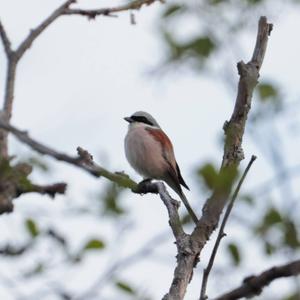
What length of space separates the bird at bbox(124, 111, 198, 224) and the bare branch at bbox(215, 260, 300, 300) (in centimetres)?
640

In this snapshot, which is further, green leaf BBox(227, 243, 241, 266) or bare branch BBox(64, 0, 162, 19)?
bare branch BBox(64, 0, 162, 19)

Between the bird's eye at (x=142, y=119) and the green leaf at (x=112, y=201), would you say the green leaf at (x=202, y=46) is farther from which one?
the bird's eye at (x=142, y=119)

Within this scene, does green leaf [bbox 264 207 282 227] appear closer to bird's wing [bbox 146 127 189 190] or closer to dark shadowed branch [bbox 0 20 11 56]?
dark shadowed branch [bbox 0 20 11 56]

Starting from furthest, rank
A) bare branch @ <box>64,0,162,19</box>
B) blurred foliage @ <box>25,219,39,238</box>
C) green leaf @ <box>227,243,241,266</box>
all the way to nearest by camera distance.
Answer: bare branch @ <box>64,0,162,19</box> < blurred foliage @ <box>25,219,39,238</box> < green leaf @ <box>227,243,241,266</box>

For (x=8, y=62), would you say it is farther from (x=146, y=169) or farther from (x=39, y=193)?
(x=146, y=169)

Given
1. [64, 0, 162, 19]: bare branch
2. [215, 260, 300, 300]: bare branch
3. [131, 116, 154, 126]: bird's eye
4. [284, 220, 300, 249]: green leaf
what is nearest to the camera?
[215, 260, 300, 300]: bare branch

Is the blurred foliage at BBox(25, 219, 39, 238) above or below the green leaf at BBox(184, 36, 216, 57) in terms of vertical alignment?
below

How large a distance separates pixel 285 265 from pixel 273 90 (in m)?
1.88

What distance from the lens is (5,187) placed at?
2158 mm

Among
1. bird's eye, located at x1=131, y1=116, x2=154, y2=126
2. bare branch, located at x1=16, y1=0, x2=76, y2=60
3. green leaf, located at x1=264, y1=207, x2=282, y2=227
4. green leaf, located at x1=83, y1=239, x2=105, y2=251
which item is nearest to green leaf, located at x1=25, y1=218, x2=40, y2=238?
green leaf, located at x1=83, y1=239, x2=105, y2=251

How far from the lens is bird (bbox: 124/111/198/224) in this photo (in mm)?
8266

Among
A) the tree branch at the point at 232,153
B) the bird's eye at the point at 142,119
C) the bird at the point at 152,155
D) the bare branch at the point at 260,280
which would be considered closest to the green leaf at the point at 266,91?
the tree branch at the point at 232,153

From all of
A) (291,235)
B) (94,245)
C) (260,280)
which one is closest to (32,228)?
(94,245)

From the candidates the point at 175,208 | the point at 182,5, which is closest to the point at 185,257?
the point at 175,208
